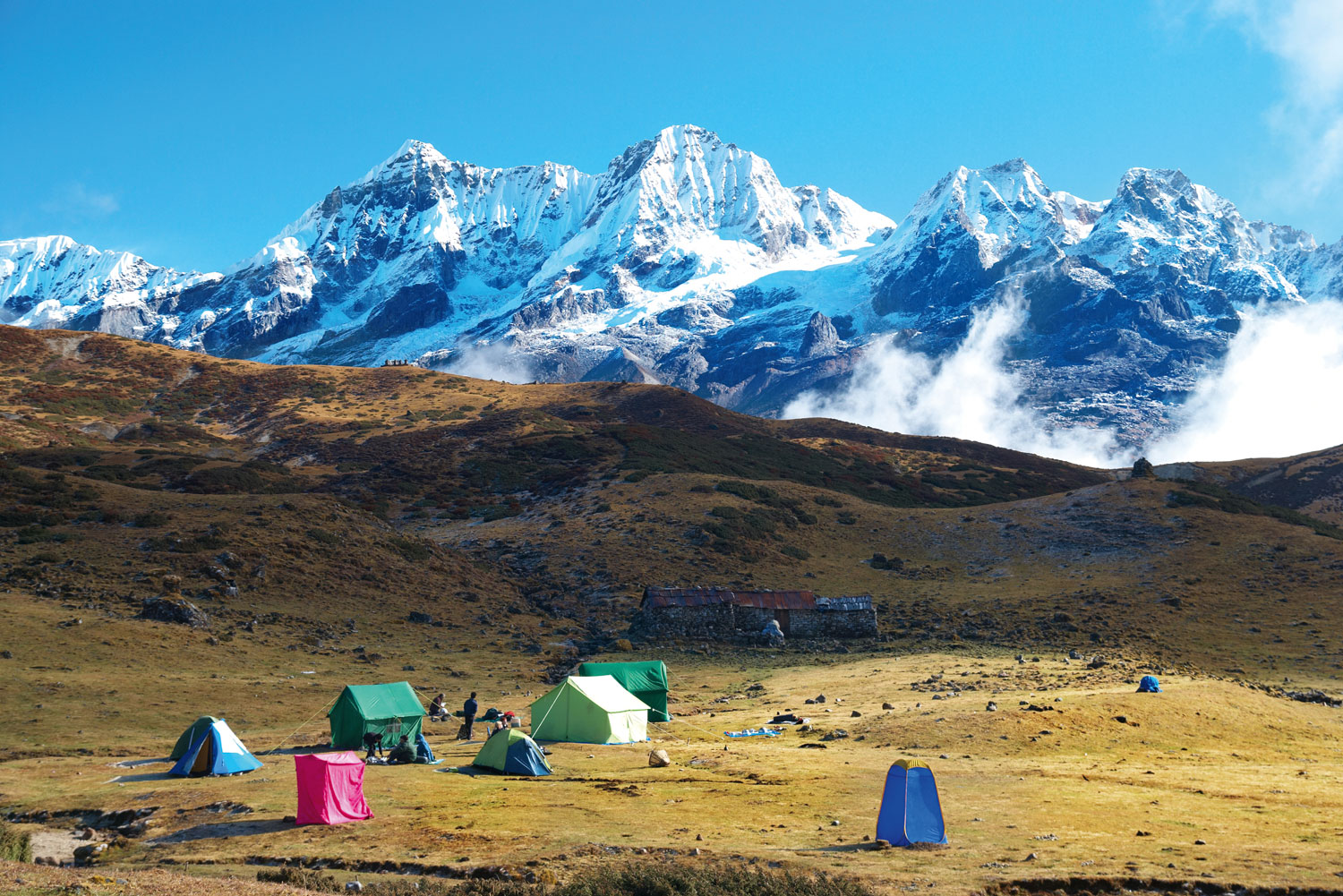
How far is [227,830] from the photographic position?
76.4 feet

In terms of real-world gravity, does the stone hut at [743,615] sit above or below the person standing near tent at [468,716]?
above

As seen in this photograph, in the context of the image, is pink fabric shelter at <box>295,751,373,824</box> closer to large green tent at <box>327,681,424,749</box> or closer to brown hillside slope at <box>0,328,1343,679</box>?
large green tent at <box>327,681,424,749</box>

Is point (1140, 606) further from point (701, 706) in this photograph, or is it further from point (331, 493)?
point (331, 493)

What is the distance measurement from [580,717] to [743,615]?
28.7m

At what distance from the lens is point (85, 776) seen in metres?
27.8

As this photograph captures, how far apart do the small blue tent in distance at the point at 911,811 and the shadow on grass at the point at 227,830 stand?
45.4 ft

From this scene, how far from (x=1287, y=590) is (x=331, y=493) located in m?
78.0

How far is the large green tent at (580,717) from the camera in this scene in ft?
119

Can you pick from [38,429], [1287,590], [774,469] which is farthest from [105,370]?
[1287,590]

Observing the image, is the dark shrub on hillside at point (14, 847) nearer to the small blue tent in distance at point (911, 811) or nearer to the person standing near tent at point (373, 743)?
the person standing near tent at point (373, 743)

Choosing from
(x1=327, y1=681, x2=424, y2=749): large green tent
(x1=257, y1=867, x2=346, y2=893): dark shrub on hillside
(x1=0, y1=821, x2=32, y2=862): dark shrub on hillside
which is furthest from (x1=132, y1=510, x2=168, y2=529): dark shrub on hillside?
(x1=257, y1=867, x2=346, y2=893): dark shrub on hillside

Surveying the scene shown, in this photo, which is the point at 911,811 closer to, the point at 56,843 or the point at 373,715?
the point at 373,715

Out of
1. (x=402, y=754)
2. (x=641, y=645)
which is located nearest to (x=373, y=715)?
(x=402, y=754)

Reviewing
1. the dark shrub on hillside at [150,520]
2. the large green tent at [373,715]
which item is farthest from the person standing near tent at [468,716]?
the dark shrub on hillside at [150,520]
